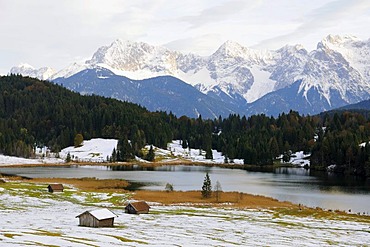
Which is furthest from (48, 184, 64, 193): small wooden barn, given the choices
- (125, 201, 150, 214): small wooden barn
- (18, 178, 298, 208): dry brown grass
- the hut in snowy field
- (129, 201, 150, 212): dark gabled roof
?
the hut in snowy field

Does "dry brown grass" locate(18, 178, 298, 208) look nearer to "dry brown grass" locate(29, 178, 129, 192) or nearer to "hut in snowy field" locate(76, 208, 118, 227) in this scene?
"dry brown grass" locate(29, 178, 129, 192)

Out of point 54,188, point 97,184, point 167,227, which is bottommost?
point 167,227

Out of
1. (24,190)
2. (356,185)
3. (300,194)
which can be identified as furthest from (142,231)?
(356,185)

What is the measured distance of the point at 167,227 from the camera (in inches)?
2574

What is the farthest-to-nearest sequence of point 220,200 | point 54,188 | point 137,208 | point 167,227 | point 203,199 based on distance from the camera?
point 54,188
point 203,199
point 220,200
point 137,208
point 167,227

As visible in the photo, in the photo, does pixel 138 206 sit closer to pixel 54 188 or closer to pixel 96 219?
pixel 96 219

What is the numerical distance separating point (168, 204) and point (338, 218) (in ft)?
101

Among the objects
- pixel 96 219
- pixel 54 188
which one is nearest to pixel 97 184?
pixel 54 188

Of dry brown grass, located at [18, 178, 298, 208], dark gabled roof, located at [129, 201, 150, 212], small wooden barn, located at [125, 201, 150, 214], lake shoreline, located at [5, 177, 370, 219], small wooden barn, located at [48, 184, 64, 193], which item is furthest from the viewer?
small wooden barn, located at [48, 184, 64, 193]

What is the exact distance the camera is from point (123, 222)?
69.1 meters

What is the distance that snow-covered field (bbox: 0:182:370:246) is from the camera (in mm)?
51188

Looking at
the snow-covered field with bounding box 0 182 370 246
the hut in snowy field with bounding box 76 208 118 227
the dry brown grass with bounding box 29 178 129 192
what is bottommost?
the snow-covered field with bounding box 0 182 370 246

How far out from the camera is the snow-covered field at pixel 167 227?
51.2m

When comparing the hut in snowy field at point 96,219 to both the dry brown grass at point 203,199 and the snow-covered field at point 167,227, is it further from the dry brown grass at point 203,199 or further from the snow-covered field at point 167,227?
the dry brown grass at point 203,199
